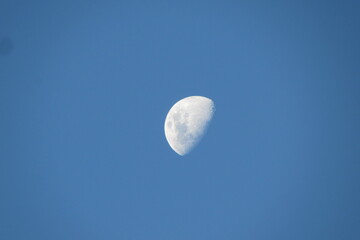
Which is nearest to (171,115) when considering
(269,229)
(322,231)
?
(269,229)

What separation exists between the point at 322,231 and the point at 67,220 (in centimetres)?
1809

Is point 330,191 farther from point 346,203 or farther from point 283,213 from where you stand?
point 283,213

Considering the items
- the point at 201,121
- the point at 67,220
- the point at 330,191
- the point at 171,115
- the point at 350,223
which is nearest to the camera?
the point at 201,121

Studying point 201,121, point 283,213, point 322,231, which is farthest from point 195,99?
point 322,231

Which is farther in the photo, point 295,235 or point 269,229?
point 269,229

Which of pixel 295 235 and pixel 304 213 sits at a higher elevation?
pixel 304 213

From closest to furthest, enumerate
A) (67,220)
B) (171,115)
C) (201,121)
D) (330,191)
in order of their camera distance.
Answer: (201,121)
(171,115)
(330,191)
(67,220)

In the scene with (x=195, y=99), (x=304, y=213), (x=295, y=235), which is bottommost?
A: (x=295, y=235)

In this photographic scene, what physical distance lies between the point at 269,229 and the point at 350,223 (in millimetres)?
4997

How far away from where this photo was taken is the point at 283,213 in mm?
21141

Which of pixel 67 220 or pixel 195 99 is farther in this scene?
pixel 67 220

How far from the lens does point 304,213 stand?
20.2 metres

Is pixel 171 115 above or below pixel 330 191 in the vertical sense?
above

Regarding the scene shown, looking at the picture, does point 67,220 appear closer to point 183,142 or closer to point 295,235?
point 183,142
